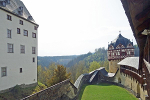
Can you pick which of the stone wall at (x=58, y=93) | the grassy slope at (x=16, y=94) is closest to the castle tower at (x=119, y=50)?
the stone wall at (x=58, y=93)

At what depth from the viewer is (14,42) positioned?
637 inches

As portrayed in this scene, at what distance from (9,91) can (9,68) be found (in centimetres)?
273

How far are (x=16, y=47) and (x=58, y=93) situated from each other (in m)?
8.88

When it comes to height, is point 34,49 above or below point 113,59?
above

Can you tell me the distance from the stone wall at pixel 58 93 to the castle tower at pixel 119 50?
→ 1789cm

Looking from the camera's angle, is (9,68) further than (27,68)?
No

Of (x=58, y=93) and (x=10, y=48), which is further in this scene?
(x=10, y=48)

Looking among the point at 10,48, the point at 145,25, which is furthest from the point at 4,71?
the point at 145,25

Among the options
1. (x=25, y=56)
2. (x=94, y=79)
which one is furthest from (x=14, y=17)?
(x=94, y=79)

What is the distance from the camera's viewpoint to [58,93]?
11820 mm

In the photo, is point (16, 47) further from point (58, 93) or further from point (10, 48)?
point (58, 93)

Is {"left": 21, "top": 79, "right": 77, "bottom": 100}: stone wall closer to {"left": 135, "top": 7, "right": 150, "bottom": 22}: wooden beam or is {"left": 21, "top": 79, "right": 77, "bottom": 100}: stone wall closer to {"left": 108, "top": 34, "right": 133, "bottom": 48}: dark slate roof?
{"left": 135, "top": 7, "right": 150, "bottom": 22}: wooden beam

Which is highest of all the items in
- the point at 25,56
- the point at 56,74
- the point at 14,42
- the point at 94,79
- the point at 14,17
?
the point at 14,17

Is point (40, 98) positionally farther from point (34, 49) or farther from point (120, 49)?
point (120, 49)
